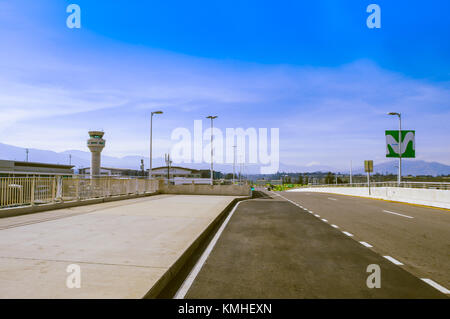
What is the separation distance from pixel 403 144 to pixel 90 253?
38.1 m

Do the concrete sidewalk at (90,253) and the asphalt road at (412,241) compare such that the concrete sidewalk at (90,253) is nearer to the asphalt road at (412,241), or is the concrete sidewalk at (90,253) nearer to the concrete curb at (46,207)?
the concrete curb at (46,207)

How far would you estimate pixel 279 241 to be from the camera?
8242 mm

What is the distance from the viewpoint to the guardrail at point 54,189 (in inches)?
452

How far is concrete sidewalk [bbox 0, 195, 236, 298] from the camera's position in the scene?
4.08 meters

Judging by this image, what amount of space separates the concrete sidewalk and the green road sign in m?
32.3

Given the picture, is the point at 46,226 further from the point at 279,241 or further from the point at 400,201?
the point at 400,201

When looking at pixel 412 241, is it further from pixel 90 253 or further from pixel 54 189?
pixel 54 189

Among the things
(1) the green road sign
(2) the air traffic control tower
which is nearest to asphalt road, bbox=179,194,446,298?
(1) the green road sign

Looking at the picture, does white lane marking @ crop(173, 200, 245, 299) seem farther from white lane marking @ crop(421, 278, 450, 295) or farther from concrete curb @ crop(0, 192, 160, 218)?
concrete curb @ crop(0, 192, 160, 218)

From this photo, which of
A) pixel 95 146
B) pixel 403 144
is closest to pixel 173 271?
pixel 403 144

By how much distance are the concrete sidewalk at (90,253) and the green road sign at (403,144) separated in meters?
32.3

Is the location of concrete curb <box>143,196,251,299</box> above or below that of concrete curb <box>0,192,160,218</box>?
below

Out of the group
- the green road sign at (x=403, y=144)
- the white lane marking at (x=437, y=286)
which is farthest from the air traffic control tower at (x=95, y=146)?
the white lane marking at (x=437, y=286)
